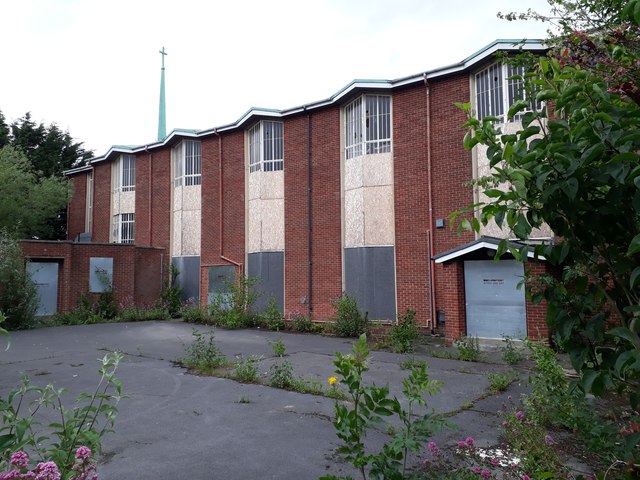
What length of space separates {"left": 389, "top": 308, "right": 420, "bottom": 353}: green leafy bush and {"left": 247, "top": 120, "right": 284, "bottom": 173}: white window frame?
8830 mm

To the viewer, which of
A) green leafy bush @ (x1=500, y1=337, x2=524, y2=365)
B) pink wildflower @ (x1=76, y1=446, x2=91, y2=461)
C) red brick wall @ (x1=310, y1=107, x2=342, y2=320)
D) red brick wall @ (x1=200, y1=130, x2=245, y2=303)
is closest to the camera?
pink wildflower @ (x1=76, y1=446, x2=91, y2=461)

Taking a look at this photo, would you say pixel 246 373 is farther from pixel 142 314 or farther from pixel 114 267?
pixel 114 267

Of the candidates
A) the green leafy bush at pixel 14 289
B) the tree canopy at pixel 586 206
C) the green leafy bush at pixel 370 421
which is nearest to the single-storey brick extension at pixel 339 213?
the green leafy bush at pixel 14 289

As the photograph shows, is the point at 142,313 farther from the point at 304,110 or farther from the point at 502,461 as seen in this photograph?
the point at 502,461

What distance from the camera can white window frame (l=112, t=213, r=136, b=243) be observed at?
24438 mm

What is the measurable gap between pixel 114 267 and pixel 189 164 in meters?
5.93

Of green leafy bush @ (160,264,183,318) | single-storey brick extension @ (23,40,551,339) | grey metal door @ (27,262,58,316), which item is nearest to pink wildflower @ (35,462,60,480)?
single-storey brick extension @ (23,40,551,339)

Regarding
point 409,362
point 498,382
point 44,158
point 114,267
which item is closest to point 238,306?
point 114,267

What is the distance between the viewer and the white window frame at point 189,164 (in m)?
21.8

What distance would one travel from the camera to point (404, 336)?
40.2 ft

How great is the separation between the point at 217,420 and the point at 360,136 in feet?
40.9

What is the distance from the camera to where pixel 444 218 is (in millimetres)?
14492

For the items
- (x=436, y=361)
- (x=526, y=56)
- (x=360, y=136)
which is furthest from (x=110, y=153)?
(x=526, y=56)

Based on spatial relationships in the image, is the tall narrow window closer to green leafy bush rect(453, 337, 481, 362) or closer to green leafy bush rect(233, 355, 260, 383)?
green leafy bush rect(233, 355, 260, 383)
